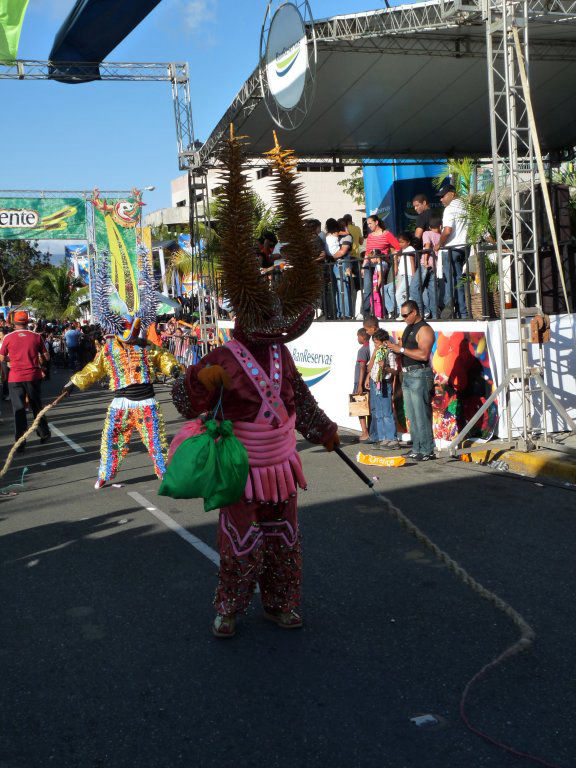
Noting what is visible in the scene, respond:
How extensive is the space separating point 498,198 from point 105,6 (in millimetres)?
7520

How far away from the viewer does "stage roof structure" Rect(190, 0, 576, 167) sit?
1041 centimetres

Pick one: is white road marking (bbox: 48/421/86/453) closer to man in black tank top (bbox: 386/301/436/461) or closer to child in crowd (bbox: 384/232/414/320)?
child in crowd (bbox: 384/232/414/320)

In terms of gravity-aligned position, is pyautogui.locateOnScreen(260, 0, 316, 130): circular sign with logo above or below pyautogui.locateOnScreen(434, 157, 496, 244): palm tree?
above

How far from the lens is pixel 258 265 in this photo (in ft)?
14.7

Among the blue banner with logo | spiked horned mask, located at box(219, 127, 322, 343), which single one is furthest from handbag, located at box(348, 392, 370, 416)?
the blue banner with logo

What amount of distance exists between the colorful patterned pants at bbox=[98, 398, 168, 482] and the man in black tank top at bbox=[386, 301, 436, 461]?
2929 mm

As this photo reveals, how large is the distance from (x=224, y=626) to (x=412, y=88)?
11267 mm

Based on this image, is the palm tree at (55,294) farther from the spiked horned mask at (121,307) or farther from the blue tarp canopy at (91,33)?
the spiked horned mask at (121,307)

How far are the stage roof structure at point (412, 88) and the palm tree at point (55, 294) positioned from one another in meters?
34.8

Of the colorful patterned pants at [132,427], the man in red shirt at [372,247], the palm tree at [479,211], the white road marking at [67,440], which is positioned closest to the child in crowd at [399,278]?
the man in red shirt at [372,247]

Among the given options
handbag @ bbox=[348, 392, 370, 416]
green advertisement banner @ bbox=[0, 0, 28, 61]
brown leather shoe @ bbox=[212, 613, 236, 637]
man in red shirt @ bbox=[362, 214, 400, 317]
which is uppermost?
green advertisement banner @ bbox=[0, 0, 28, 61]

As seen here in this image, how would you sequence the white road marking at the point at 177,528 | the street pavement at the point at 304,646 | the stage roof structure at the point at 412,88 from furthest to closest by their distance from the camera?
1. the stage roof structure at the point at 412,88
2. the white road marking at the point at 177,528
3. the street pavement at the point at 304,646

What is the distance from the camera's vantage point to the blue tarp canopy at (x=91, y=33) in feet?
42.4

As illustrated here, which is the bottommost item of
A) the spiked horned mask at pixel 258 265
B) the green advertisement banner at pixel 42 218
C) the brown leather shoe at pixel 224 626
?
the brown leather shoe at pixel 224 626
